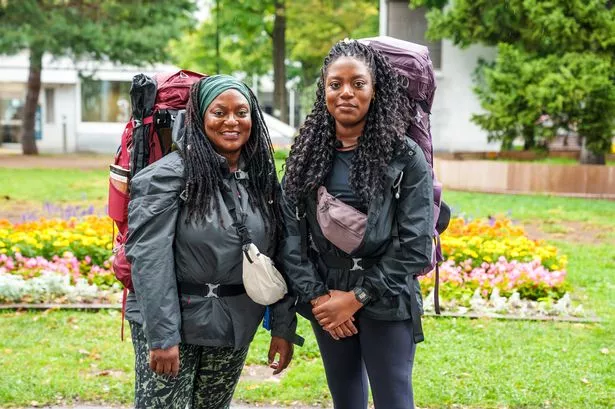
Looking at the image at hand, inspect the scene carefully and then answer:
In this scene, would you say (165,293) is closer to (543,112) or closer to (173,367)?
(173,367)

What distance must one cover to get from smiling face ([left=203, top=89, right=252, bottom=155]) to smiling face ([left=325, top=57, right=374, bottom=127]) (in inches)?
13.7

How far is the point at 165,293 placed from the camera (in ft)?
10.5

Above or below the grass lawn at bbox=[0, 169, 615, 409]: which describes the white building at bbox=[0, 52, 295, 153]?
above

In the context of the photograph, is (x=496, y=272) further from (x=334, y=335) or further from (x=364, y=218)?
(x=364, y=218)

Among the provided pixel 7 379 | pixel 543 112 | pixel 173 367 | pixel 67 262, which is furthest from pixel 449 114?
pixel 173 367

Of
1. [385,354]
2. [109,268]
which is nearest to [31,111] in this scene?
[109,268]

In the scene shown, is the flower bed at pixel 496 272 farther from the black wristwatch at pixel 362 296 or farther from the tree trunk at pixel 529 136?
the tree trunk at pixel 529 136

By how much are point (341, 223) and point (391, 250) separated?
8.7 inches

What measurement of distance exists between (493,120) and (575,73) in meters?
1.99

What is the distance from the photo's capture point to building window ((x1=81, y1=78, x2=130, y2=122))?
131 ft

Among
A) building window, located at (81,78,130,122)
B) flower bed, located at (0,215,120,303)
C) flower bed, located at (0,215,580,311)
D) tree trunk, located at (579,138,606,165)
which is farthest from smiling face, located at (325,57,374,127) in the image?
building window, located at (81,78,130,122)

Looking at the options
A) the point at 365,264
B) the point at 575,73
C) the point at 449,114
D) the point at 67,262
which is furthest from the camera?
the point at 449,114

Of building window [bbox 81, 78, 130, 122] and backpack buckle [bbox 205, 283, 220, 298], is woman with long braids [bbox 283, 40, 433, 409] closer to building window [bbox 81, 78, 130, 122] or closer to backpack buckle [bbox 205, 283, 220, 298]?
backpack buckle [bbox 205, 283, 220, 298]

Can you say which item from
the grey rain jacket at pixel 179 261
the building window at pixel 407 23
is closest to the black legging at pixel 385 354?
the grey rain jacket at pixel 179 261
